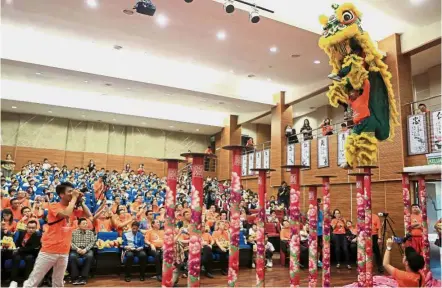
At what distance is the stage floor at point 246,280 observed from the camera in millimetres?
4785

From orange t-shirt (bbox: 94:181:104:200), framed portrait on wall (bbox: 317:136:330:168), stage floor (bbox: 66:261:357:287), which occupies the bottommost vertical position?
stage floor (bbox: 66:261:357:287)

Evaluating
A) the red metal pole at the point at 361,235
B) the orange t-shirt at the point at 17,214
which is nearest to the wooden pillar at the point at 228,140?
the orange t-shirt at the point at 17,214

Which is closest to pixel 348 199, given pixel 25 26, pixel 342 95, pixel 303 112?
pixel 303 112

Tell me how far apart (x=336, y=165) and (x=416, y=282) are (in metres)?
7.22

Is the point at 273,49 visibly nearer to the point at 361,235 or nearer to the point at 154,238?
the point at 154,238

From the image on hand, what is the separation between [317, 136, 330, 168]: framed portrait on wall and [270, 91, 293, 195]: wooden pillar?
Answer: 1802mm

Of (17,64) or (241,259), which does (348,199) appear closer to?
(241,259)

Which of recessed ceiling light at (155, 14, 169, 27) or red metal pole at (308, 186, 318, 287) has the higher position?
recessed ceiling light at (155, 14, 169, 27)

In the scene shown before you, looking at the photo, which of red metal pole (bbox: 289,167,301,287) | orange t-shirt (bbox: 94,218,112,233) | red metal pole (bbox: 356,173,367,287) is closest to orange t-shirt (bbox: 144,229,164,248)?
orange t-shirt (bbox: 94,218,112,233)

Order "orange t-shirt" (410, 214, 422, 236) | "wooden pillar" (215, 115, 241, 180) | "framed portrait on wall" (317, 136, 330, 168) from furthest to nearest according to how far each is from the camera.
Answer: "wooden pillar" (215, 115, 241, 180) < "framed portrait on wall" (317, 136, 330, 168) < "orange t-shirt" (410, 214, 422, 236)

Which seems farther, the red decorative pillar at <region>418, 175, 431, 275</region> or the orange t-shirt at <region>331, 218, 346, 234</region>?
the orange t-shirt at <region>331, 218, 346, 234</region>

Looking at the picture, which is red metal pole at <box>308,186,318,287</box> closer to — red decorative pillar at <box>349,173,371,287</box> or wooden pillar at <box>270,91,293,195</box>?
red decorative pillar at <box>349,173,371,287</box>

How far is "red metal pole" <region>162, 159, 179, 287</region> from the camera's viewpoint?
2309 millimetres

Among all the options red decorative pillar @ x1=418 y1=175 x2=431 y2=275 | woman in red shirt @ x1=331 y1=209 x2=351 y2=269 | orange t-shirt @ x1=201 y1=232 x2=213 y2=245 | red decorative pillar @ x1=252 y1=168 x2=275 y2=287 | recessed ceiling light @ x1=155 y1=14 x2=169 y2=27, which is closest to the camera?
red decorative pillar @ x1=252 y1=168 x2=275 y2=287
